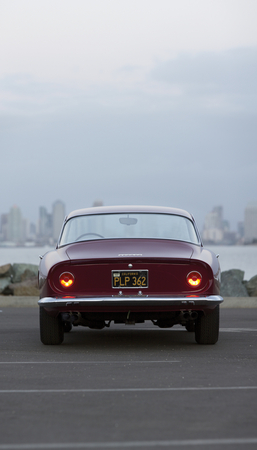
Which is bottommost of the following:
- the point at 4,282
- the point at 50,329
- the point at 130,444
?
the point at 4,282

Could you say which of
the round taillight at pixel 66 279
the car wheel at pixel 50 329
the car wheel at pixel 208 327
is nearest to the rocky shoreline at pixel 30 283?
the car wheel at pixel 50 329

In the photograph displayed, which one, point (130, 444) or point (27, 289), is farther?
point (27, 289)

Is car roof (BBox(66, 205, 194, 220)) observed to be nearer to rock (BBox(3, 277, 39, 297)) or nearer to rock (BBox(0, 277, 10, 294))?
rock (BBox(3, 277, 39, 297))

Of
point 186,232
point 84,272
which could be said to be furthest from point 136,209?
point 84,272

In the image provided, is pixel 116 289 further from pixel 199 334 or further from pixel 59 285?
pixel 199 334

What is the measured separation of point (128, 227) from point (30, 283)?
13029mm

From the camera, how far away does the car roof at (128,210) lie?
9180 mm

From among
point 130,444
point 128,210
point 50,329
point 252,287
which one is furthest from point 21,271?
point 130,444

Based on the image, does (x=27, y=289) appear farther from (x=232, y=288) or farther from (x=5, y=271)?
(x=232, y=288)

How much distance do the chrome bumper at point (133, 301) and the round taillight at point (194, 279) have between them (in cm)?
18

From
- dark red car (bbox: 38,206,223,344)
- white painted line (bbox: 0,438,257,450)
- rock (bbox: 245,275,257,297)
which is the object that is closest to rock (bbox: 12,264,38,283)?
rock (bbox: 245,275,257,297)

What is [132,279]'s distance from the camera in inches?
308

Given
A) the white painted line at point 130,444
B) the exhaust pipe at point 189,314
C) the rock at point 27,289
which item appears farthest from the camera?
the rock at point 27,289

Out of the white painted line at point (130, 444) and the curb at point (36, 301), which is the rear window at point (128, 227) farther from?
the curb at point (36, 301)
